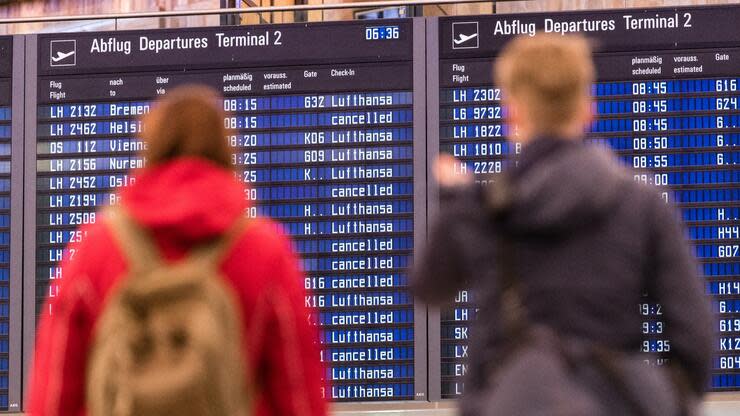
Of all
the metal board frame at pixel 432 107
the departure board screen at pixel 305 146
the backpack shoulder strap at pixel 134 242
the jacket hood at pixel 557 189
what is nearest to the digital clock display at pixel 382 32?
the departure board screen at pixel 305 146

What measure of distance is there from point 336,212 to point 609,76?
1.53m

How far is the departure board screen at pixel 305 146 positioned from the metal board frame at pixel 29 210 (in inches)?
1.2

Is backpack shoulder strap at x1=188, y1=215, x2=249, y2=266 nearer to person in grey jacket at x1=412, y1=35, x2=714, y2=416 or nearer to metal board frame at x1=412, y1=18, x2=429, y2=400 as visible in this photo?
person in grey jacket at x1=412, y1=35, x2=714, y2=416

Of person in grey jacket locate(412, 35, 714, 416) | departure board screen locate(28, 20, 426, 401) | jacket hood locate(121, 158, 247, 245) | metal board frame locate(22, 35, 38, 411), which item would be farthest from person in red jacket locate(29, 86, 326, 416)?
metal board frame locate(22, 35, 38, 411)

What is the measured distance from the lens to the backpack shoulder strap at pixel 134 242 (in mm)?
2949

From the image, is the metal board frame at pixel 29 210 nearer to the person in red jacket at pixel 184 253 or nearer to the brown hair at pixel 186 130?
the person in red jacket at pixel 184 253

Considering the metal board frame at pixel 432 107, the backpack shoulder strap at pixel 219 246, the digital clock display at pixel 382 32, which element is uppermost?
the digital clock display at pixel 382 32

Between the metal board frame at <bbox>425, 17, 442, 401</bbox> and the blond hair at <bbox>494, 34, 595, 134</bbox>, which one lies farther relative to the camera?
the metal board frame at <bbox>425, 17, 442, 401</bbox>

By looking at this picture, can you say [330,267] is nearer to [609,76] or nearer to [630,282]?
[609,76]

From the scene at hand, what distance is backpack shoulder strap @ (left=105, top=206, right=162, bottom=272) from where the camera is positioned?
2949 millimetres

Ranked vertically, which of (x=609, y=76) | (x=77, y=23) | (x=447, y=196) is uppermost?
(x=77, y=23)

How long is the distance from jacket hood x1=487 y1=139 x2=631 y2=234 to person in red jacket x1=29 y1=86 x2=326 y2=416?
0.57 m

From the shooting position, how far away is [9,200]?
6895 millimetres

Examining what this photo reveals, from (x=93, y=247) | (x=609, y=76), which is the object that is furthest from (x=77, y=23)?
(x=93, y=247)
